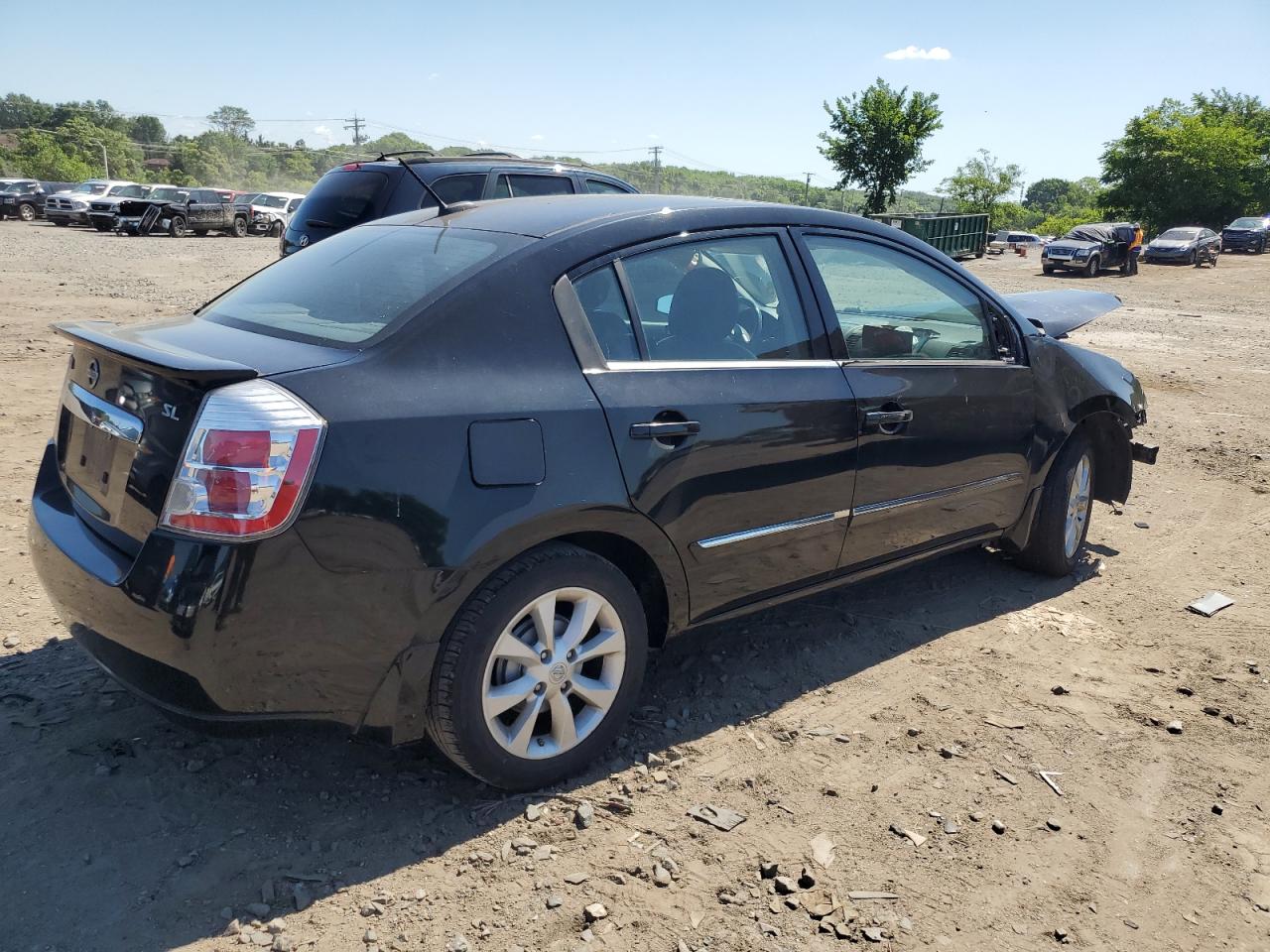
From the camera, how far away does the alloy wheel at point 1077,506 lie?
189 inches

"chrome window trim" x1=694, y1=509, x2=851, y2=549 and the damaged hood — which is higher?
the damaged hood

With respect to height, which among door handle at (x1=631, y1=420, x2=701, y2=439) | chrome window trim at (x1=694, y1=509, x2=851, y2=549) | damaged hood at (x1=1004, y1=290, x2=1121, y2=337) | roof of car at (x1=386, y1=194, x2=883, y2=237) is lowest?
chrome window trim at (x1=694, y1=509, x2=851, y2=549)

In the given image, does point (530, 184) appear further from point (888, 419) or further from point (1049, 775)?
point (1049, 775)

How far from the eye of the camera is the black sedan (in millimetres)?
2469

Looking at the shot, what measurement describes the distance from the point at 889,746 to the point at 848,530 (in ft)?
2.61

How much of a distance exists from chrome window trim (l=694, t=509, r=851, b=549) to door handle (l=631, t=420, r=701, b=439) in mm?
366

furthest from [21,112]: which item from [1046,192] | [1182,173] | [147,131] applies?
[1046,192]

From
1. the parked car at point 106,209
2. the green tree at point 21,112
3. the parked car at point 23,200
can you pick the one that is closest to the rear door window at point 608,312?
the parked car at point 106,209

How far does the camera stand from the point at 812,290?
3654 mm

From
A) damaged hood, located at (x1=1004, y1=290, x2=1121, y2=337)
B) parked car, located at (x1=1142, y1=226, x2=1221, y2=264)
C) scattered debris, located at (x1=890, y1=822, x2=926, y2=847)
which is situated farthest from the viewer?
parked car, located at (x1=1142, y1=226, x2=1221, y2=264)

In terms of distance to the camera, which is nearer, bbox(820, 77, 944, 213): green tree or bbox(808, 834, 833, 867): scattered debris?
bbox(808, 834, 833, 867): scattered debris

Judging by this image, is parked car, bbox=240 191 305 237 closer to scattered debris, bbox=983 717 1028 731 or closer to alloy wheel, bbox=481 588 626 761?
alloy wheel, bbox=481 588 626 761

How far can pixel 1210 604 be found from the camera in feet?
15.4

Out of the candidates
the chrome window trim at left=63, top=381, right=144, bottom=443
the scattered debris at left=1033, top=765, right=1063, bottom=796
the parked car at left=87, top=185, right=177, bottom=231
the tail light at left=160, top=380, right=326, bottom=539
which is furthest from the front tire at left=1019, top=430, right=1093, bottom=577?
the parked car at left=87, top=185, right=177, bottom=231
